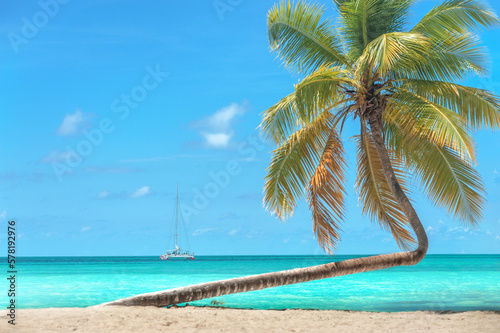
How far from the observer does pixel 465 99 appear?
9.41 metres

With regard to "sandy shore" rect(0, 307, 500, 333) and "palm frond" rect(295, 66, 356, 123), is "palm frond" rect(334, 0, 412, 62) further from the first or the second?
"sandy shore" rect(0, 307, 500, 333)

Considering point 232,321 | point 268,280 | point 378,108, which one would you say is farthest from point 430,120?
point 232,321

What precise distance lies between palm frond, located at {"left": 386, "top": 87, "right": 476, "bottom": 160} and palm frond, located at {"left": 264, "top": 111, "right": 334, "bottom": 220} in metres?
1.48

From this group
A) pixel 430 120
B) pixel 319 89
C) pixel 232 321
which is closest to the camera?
pixel 232 321

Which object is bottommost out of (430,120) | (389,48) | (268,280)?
(268,280)

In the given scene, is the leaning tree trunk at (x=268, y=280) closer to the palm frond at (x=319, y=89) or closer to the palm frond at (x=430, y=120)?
the palm frond at (x=430, y=120)

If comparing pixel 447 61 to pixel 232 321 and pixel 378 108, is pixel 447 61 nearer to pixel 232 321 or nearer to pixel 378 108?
pixel 378 108

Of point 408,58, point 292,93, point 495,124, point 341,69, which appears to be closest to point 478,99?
point 495,124

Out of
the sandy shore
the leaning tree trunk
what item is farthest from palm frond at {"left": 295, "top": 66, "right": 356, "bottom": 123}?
the sandy shore

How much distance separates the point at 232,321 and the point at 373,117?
185 inches

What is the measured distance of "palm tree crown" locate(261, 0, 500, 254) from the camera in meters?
9.42

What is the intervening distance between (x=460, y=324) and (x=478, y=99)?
4028mm

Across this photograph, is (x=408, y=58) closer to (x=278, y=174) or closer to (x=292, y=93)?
(x=292, y=93)

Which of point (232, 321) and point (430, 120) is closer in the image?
point (232, 321)
